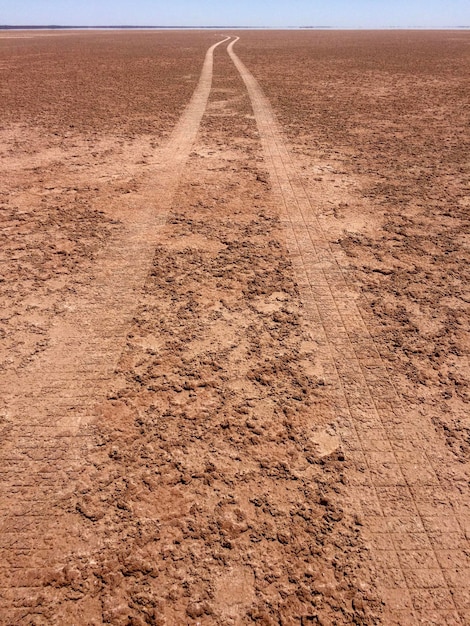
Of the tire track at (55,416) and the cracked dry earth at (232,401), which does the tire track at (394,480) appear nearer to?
the cracked dry earth at (232,401)

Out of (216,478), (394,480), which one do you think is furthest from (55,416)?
(394,480)

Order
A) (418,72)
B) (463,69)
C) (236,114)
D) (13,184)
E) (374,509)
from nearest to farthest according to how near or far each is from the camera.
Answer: (374,509)
(13,184)
(236,114)
(418,72)
(463,69)

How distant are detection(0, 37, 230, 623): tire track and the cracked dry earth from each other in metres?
0.01

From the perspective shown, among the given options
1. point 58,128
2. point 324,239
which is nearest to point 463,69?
point 58,128

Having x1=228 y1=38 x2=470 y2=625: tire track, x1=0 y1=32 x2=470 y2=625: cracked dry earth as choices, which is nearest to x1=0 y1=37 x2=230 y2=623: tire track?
x1=0 y1=32 x2=470 y2=625: cracked dry earth

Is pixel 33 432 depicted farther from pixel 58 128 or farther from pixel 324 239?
pixel 58 128

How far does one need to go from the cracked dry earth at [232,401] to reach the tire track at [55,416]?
0.5 inches

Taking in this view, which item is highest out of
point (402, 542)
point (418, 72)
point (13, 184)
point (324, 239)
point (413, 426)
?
point (418, 72)

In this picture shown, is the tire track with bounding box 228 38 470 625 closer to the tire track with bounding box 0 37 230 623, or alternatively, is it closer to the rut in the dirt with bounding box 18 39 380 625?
the rut in the dirt with bounding box 18 39 380 625

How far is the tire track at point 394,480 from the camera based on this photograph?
1941 mm

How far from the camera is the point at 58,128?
902 cm

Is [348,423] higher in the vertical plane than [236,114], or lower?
lower

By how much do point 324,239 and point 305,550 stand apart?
3.26 metres

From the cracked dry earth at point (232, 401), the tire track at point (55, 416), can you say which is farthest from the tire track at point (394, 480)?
the tire track at point (55, 416)
